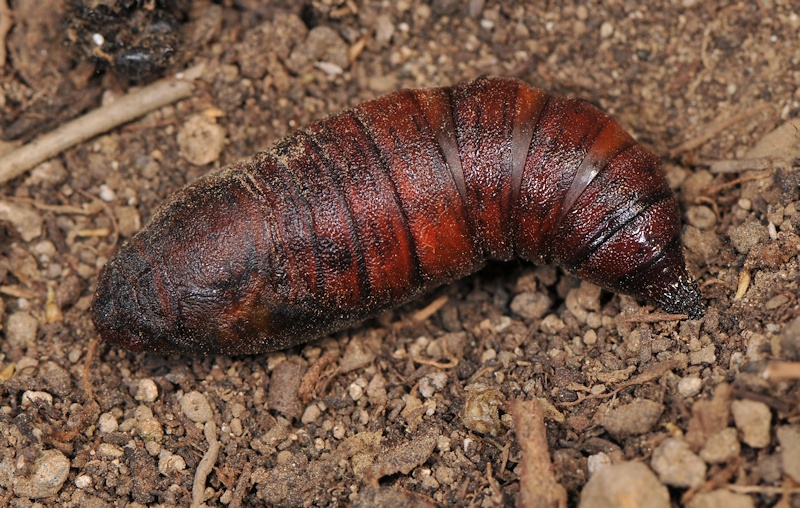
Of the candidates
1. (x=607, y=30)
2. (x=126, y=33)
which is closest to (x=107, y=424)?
(x=126, y=33)

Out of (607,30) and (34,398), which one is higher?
(607,30)

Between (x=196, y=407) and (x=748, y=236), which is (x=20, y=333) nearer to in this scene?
(x=196, y=407)

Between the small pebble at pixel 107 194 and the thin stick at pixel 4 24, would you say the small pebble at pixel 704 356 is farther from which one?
the thin stick at pixel 4 24

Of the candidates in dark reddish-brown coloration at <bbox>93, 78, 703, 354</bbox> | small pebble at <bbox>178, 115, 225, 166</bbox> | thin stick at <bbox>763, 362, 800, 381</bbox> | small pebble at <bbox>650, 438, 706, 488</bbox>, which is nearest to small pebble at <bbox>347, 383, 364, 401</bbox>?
dark reddish-brown coloration at <bbox>93, 78, 703, 354</bbox>

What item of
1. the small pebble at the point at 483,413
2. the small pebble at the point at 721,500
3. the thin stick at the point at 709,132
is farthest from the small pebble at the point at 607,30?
the small pebble at the point at 721,500

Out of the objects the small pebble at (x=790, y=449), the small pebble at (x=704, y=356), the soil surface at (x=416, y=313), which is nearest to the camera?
the small pebble at (x=790, y=449)

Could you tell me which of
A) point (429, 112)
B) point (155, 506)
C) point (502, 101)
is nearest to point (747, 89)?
point (502, 101)
